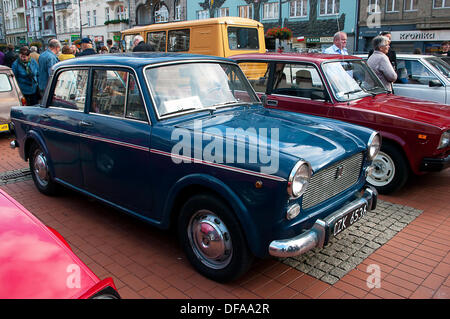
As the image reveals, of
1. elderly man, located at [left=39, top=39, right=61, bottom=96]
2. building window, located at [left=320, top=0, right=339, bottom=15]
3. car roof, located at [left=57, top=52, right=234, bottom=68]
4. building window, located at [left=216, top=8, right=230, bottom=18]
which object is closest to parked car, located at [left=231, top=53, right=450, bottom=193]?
car roof, located at [left=57, top=52, right=234, bottom=68]

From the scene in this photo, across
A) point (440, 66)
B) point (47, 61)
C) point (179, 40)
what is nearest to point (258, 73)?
point (440, 66)

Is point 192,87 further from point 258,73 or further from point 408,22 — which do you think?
point 408,22

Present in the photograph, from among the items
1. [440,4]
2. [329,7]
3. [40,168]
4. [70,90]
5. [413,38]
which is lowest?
[40,168]

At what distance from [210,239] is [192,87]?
152 centimetres

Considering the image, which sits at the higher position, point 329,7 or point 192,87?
point 329,7

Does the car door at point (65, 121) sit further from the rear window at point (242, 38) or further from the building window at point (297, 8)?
the building window at point (297, 8)

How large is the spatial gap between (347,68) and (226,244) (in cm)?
390

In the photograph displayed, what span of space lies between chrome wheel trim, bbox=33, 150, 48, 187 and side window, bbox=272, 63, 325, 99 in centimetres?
345

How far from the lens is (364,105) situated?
534cm

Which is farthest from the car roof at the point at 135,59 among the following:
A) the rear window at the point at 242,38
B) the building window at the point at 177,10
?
the building window at the point at 177,10

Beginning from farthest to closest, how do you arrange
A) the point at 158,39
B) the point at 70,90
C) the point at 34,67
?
the point at 158,39 → the point at 34,67 → the point at 70,90

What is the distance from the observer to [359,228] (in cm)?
433
